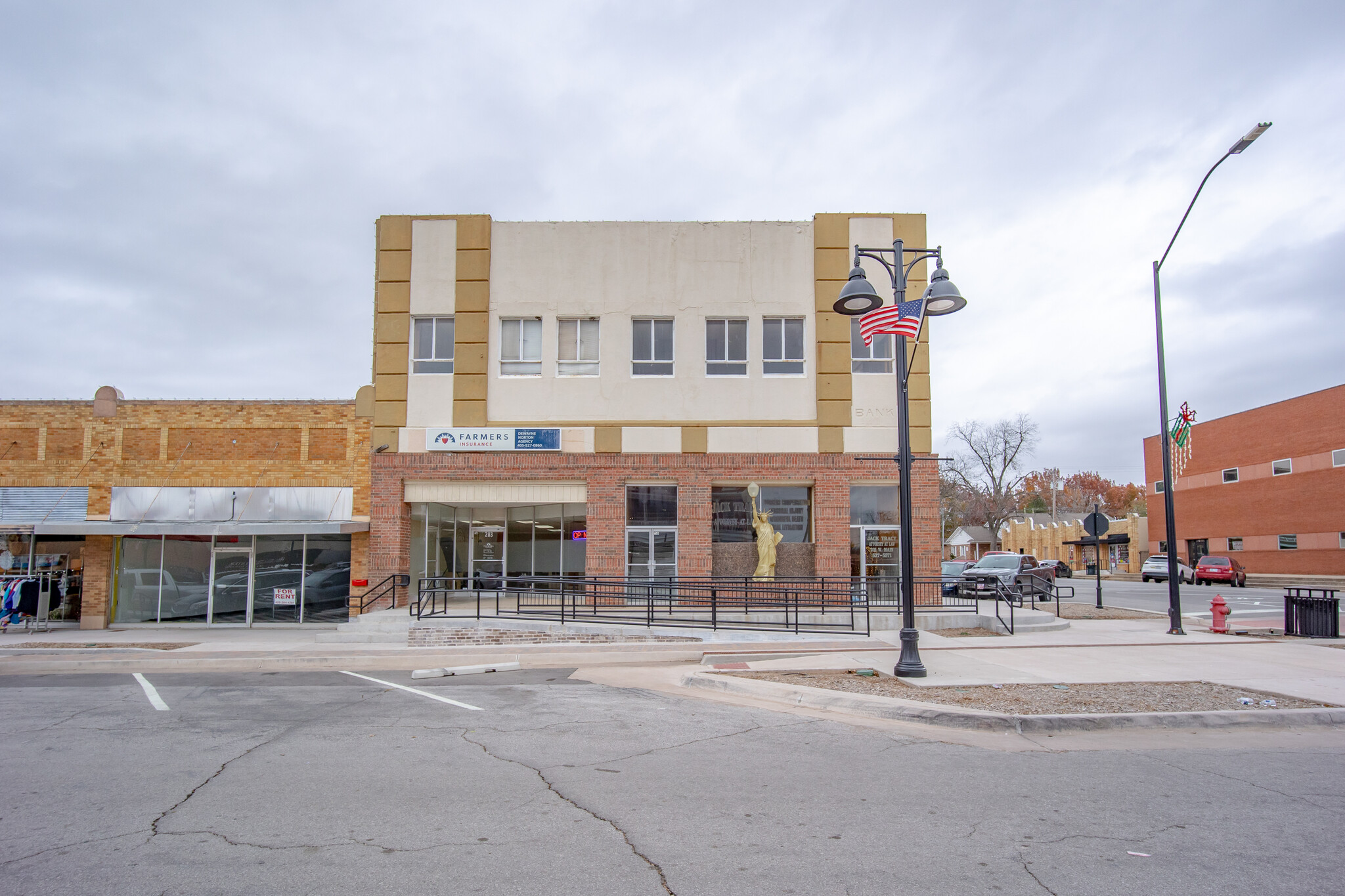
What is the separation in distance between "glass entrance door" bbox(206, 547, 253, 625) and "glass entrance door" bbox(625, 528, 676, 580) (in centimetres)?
1010

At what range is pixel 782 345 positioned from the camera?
22.3 metres

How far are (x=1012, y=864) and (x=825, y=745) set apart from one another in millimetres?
3211

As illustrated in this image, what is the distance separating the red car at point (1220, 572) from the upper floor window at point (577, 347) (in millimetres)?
36553

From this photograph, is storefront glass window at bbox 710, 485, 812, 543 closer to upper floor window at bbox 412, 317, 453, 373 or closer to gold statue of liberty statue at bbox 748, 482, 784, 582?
gold statue of liberty statue at bbox 748, 482, 784, 582

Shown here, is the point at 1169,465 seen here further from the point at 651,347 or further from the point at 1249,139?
the point at 651,347

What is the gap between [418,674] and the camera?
43.6 ft

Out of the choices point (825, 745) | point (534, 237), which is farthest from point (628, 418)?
point (825, 745)

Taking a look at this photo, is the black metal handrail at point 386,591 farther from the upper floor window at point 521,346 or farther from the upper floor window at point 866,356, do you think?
the upper floor window at point 866,356

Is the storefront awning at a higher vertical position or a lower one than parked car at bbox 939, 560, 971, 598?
higher

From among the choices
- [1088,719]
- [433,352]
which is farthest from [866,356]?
[1088,719]

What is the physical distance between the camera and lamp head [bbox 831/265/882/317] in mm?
11258

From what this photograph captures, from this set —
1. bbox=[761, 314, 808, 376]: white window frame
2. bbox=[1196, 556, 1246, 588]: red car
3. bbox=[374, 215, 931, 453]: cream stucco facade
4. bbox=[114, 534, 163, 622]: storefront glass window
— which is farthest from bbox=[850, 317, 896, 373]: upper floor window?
bbox=[1196, 556, 1246, 588]: red car

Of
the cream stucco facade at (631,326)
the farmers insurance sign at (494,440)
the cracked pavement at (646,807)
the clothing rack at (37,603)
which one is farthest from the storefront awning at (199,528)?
Result: the cracked pavement at (646,807)

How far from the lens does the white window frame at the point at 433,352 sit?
22.4 meters
